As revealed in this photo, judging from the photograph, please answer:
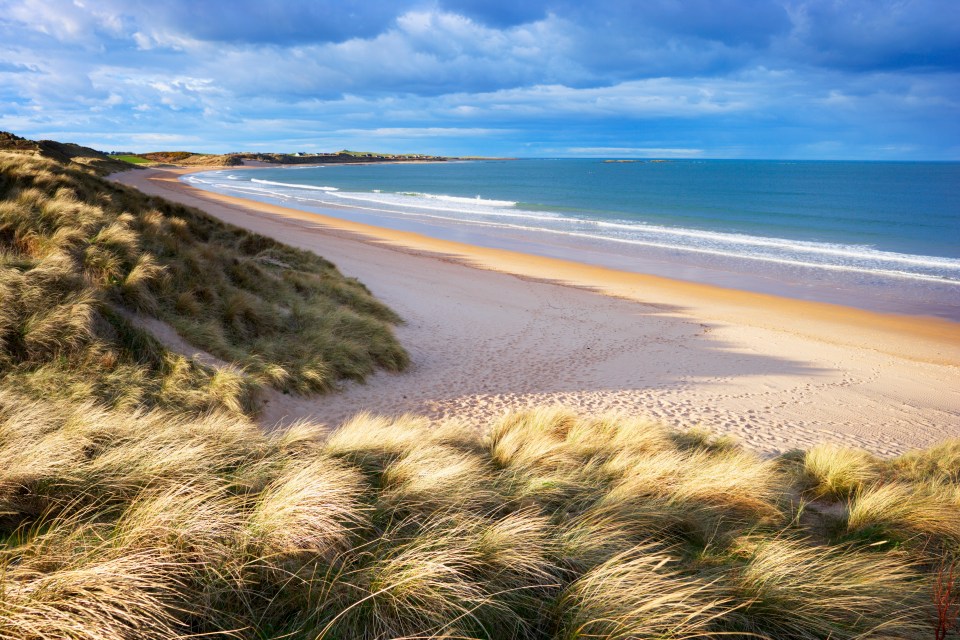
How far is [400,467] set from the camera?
4.11 metres

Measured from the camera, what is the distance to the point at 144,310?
8.19 metres

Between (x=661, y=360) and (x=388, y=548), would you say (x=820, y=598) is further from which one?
(x=661, y=360)

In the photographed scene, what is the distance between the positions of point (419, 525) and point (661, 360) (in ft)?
30.0

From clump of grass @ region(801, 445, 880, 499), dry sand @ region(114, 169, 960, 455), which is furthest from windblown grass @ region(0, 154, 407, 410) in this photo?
clump of grass @ region(801, 445, 880, 499)

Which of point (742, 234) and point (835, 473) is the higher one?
point (742, 234)

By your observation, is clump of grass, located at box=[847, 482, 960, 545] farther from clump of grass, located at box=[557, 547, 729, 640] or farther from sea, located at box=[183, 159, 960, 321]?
sea, located at box=[183, 159, 960, 321]

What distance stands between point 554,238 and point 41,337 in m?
26.5

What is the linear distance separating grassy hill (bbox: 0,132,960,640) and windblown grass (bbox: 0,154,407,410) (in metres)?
0.06

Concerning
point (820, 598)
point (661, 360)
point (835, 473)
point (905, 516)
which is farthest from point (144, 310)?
point (661, 360)

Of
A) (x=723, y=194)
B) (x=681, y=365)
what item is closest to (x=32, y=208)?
(x=681, y=365)

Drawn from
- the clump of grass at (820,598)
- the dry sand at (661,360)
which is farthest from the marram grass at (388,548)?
the dry sand at (661,360)

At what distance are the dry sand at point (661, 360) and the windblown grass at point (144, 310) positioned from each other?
0.79 meters

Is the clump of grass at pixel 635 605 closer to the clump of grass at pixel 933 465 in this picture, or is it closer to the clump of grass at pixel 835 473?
the clump of grass at pixel 835 473

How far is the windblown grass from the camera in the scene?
259 inches
